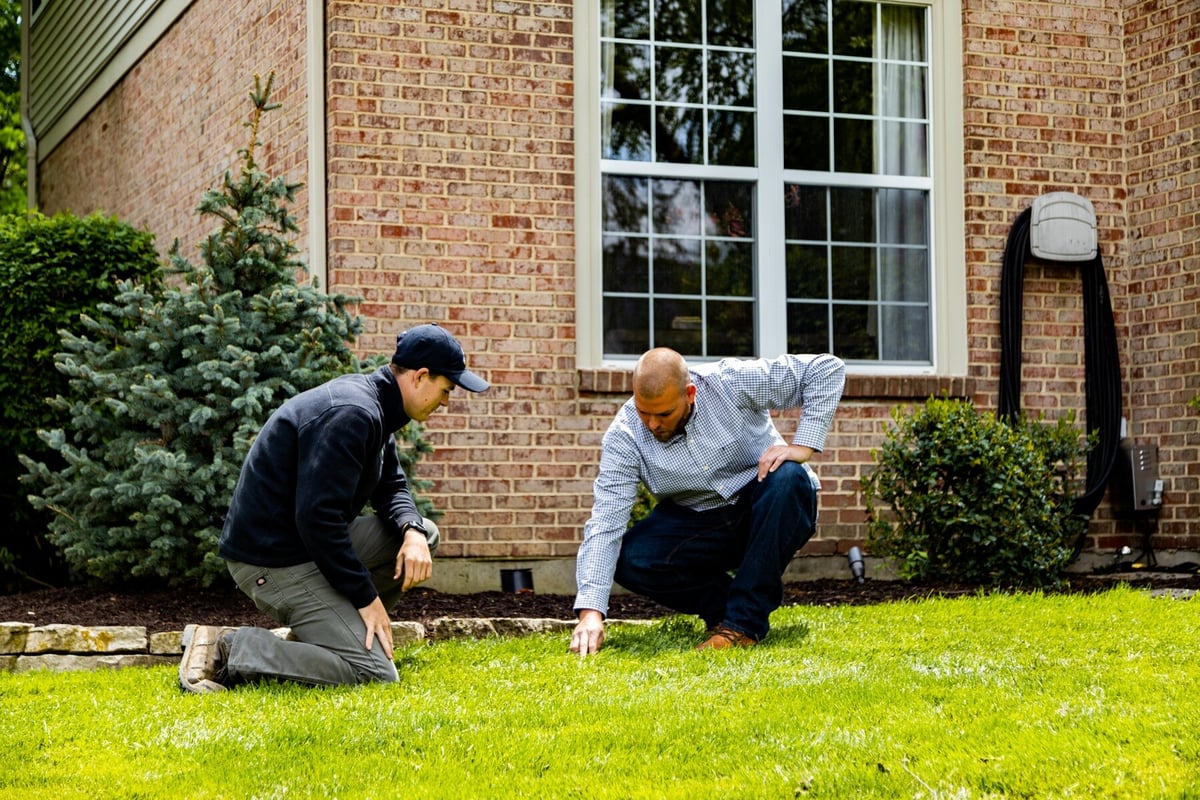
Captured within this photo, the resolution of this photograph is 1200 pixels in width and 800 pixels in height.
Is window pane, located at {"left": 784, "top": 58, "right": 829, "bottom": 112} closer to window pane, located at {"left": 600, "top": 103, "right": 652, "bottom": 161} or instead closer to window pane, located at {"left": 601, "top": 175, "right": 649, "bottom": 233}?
window pane, located at {"left": 600, "top": 103, "right": 652, "bottom": 161}

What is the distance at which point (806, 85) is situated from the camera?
8.33 meters

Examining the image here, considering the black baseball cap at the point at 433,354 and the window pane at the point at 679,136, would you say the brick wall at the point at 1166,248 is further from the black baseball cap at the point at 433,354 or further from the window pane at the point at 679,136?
the black baseball cap at the point at 433,354

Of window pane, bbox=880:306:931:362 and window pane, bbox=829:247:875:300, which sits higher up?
window pane, bbox=829:247:875:300

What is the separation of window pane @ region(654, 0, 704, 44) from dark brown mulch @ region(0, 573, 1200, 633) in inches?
127

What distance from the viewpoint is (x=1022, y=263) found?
329 inches

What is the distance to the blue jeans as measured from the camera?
505 centimetres

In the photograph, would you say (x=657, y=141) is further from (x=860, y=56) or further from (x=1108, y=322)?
(x=1108, y=322)

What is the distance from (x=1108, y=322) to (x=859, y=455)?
1.85 meters

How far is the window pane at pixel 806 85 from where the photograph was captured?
829 centimetres

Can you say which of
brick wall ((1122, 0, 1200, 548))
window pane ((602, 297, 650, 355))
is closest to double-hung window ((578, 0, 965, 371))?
window pane ((602, 297, 650, 355))

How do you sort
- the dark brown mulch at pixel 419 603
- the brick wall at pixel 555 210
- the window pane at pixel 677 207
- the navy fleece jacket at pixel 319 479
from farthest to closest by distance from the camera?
the window pane at pixel 677 207, the brick wall at pixel 555 210, the dark brown mulch at pixel 419 603, the navy fleece jacket at pixel 319 479

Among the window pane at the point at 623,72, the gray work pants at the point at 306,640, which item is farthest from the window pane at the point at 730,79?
the gray work pants at the point at 306,640

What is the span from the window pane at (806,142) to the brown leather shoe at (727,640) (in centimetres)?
395

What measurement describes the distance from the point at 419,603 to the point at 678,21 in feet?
12.1
